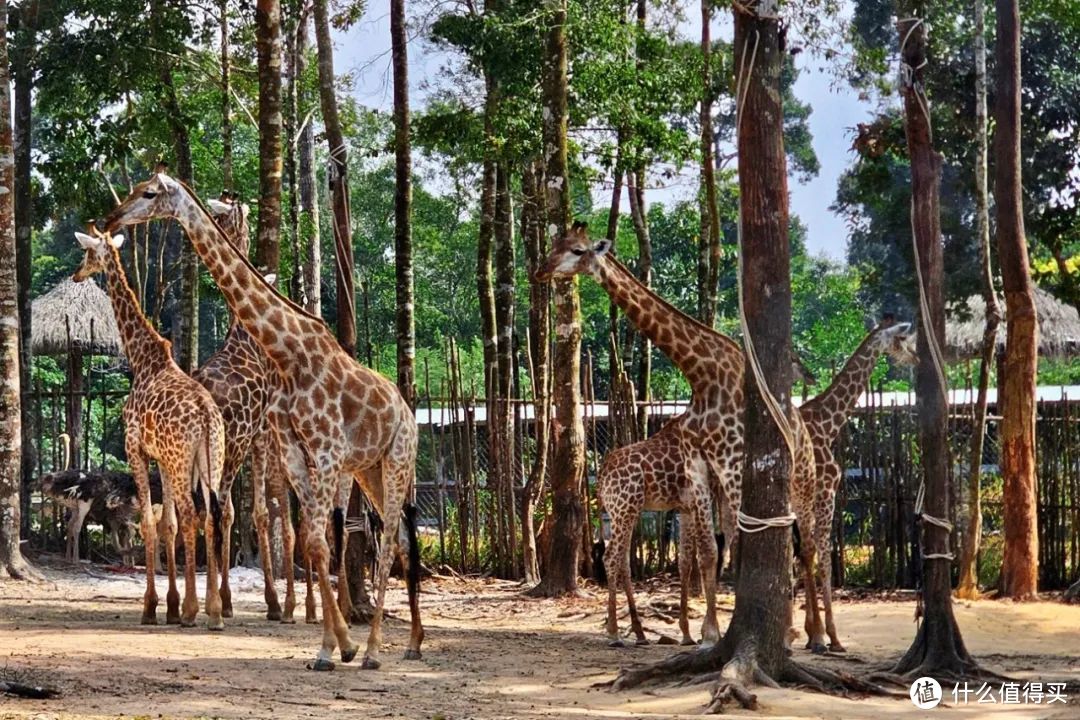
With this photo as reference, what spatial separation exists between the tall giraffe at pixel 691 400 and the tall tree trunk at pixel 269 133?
295 cm

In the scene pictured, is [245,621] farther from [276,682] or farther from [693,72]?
[693,72]

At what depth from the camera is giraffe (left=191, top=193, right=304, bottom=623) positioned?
12.1 meters

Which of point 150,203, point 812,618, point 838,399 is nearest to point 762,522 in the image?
point 812,618

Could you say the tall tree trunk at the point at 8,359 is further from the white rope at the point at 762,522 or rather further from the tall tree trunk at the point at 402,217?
the white rope at the point at 762,522

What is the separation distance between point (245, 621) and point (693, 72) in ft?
27.6

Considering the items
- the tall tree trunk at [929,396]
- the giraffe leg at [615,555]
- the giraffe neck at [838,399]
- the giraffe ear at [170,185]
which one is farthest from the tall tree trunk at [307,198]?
the tall tree trunk at [929,396]

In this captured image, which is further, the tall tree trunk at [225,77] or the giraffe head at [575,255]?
the tall tree trunk at [225,77]

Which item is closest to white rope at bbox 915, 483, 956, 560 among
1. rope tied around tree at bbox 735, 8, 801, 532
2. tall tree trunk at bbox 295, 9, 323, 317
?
rope tied around tree at bbox 735, 8, 801, 532

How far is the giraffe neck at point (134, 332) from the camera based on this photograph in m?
12.1

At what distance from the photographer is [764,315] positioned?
30.2 feet

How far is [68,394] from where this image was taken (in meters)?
17.4

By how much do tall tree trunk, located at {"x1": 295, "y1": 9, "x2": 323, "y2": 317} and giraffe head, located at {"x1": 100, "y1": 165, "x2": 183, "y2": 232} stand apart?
5474 millimetres

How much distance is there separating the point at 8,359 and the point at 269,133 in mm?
3338

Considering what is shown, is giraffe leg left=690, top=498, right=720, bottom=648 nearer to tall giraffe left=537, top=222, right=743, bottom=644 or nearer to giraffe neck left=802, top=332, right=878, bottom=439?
tall giraffe left=537, top=222, right=743, bottom=644
